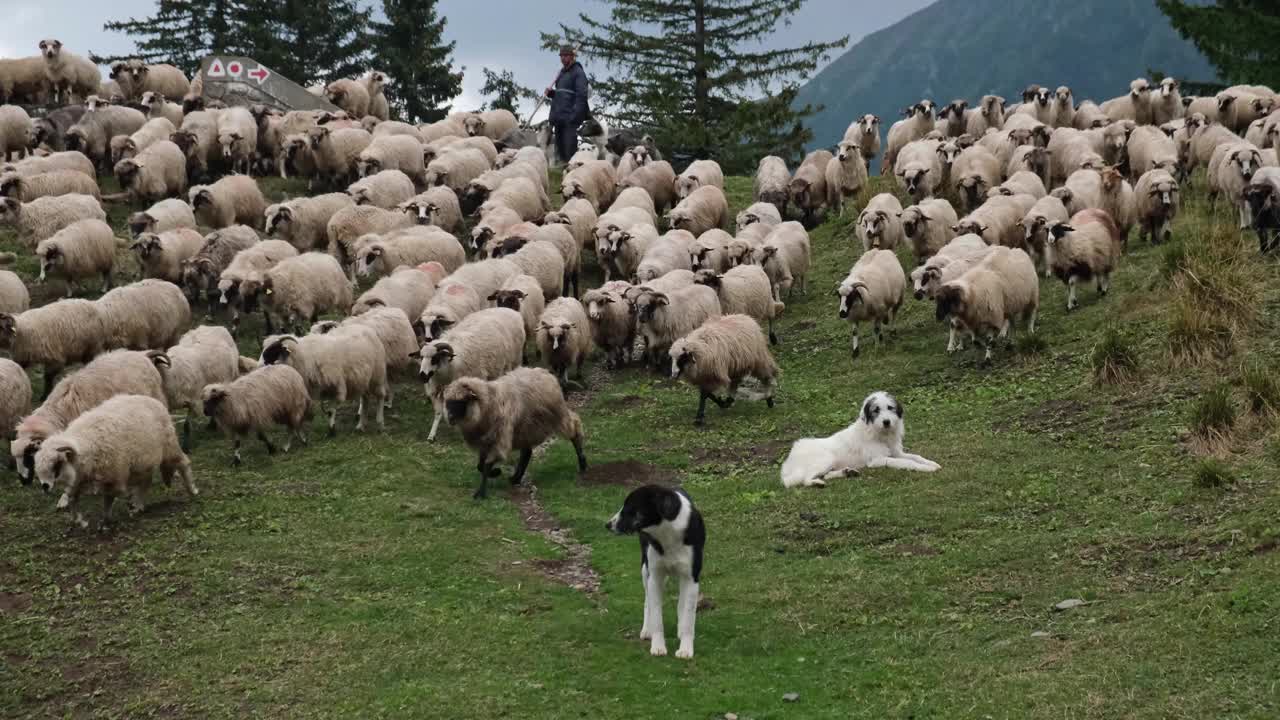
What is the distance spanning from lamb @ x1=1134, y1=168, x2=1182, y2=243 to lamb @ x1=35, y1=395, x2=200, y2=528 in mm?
17683

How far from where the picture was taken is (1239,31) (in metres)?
42.2

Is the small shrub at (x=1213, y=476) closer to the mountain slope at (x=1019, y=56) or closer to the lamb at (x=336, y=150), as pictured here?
the lamb at (x=336, y=150)

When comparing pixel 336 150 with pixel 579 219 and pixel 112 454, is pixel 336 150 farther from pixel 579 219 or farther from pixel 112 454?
pixel 112 454

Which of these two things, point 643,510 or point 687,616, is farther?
point 687,616

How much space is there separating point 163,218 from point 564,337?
408 inches

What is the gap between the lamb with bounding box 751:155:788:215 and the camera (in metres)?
33.2

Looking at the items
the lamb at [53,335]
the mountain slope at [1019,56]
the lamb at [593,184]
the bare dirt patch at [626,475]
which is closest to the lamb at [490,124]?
the lamb at [593,184]

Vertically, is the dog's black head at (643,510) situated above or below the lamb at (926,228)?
below

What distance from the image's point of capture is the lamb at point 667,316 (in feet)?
72.8

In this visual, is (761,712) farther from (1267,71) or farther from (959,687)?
(1267,71)

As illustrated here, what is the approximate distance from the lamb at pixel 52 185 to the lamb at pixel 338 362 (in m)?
11.1

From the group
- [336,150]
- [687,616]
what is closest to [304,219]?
[336,150]

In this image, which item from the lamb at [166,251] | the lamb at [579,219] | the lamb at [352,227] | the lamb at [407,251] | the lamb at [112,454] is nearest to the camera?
the lamb at [112,454]

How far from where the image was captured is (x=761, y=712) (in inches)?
387
